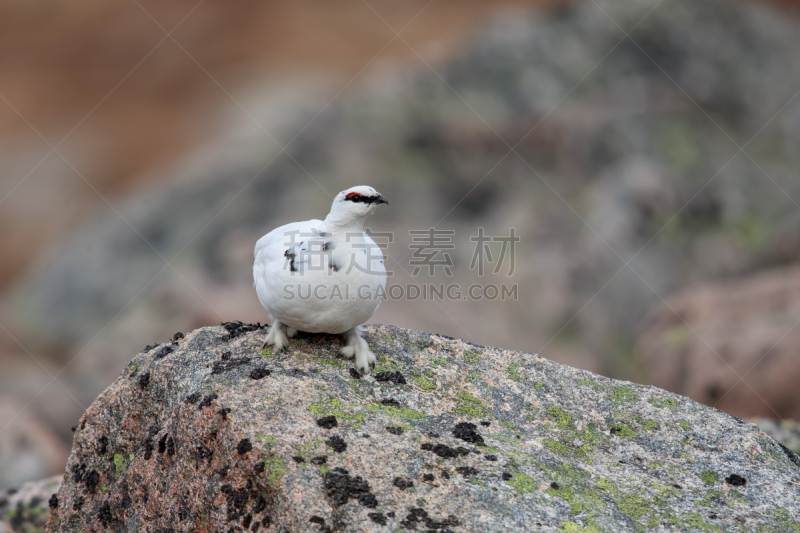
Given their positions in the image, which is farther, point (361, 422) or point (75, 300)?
point (75, 300)

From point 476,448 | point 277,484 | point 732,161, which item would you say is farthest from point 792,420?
point 732,161

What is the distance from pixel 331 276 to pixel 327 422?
1403mm

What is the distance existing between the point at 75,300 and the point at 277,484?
68.0 feet

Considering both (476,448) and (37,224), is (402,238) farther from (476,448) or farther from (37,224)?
(37,224)

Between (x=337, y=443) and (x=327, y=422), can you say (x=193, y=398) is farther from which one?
(x=337, y=443)

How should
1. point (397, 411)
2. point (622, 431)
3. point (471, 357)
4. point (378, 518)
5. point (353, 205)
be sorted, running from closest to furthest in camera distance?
point (378, 518) → point (397, 411) → point (353, 205) → point (622, 431) → point (471, 357)

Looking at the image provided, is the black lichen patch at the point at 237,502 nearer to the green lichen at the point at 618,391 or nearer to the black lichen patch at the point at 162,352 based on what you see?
the black lichen patch at the point at 162,352

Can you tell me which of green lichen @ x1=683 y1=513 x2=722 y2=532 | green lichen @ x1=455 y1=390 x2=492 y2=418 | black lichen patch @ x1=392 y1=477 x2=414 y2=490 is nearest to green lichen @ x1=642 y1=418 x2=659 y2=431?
green lichen @ x1=683 y1=513 x2=722 y2=532

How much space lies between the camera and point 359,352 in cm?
709

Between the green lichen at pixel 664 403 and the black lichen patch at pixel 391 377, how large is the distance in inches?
106

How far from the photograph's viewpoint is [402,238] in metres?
21.0

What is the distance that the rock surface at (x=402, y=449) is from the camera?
5496 mm

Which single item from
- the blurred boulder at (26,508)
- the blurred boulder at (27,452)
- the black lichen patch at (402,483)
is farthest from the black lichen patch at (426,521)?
the blurred boulder at (27,452)

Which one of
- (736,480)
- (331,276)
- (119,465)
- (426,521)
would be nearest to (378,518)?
(426,521)
